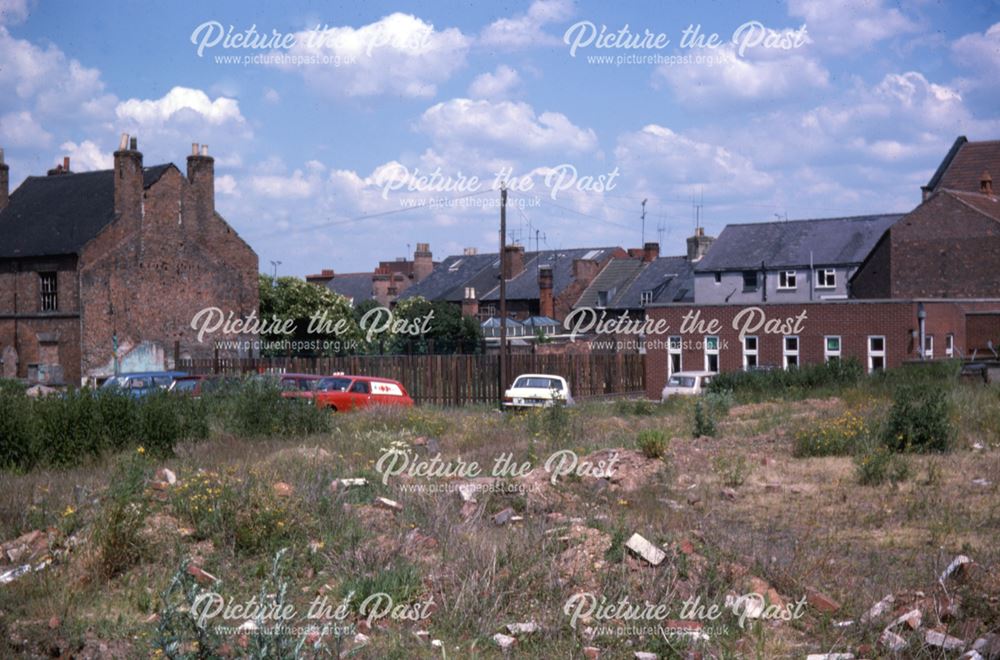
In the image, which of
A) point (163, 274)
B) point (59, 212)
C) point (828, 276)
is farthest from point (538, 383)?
point (828, 276)

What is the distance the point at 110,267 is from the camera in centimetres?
4056

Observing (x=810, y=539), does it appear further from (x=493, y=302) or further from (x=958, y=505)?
(x=493, y=302)

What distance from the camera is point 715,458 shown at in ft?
54.9

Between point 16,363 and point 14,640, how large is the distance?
36.0 meters

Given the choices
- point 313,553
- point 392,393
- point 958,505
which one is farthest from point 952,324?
point 313,553

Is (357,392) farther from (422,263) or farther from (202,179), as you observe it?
(422,263)

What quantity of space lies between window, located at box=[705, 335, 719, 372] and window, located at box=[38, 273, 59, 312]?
26.8m

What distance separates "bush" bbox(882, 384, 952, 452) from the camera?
1697 cm

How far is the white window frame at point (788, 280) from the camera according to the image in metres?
57.2

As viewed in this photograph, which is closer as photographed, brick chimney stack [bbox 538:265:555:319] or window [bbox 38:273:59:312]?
window [bbox 38:273:59:312]

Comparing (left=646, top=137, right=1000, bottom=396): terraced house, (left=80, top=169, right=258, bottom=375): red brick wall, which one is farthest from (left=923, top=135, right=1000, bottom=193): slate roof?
(left=80, top=169, right=258, bottom=375): red brick wall

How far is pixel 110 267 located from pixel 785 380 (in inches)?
1061

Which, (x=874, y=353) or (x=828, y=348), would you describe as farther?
(x=828, y=348)

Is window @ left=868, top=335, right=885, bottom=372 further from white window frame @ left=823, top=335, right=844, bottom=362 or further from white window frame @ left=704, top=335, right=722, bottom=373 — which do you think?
white window frame @ left=704, top=335, right=722, bottom=373
